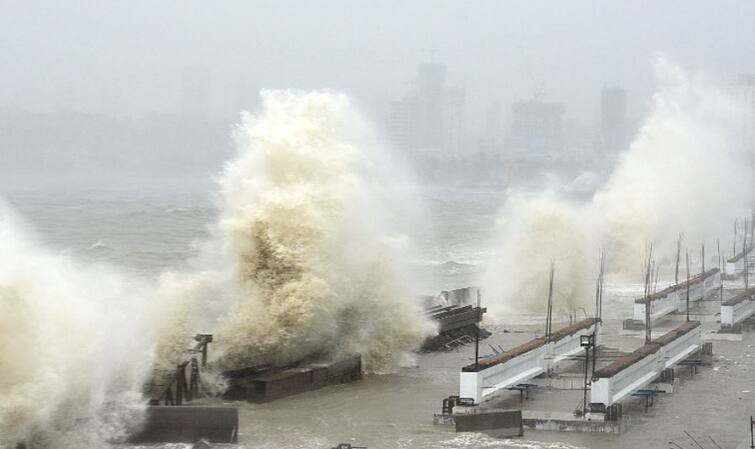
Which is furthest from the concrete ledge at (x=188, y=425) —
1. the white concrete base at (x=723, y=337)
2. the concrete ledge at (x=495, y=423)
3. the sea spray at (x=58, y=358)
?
the white concrete base at (x=723, y=337)

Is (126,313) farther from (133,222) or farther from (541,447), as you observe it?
(133,222)

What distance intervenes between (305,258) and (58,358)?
6885mm

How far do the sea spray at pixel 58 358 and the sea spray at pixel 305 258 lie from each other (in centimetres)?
295

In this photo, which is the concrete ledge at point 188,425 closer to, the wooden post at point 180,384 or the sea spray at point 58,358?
the sea spray at point 58,358

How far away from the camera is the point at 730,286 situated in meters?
36.2

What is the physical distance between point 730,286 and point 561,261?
5.95 meters

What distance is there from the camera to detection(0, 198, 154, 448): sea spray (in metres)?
14.3

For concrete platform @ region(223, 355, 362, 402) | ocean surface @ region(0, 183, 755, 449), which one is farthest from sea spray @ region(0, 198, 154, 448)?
ocean surface @ region(0, 183, 755, 449)

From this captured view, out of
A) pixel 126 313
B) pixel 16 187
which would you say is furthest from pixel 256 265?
pixel 16 187

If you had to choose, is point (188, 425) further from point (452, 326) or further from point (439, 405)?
point (452, 326)

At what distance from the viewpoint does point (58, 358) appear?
1489 cm

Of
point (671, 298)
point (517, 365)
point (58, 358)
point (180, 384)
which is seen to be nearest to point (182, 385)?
point (180, 384)

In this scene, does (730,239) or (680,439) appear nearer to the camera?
(680,439)

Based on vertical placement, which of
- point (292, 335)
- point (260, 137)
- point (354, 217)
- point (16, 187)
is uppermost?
point (16, 187)
